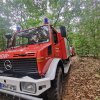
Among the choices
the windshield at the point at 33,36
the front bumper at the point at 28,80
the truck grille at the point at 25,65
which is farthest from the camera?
the windshield at the point at 33,36

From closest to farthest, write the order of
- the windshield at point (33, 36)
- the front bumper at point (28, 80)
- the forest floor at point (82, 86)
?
the front bumper at point (28, 80), the forest floor at point (82, 86), the windshield at point (33, 36)

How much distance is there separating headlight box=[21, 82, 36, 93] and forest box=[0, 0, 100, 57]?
1021 cm

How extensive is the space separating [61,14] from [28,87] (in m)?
11.3

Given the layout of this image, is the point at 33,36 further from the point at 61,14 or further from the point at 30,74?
the point at 61,14

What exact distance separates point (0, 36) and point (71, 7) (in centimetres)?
667

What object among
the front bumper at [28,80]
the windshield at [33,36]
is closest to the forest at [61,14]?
the windshield at [33,36]

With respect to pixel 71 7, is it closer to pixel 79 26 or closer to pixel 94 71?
pixel 79 26

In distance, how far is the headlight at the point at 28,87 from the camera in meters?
3.58

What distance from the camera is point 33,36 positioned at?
5.45m

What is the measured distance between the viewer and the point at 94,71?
768 cm

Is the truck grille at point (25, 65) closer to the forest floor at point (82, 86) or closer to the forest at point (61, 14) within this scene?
the forest floor at point (82, 86)

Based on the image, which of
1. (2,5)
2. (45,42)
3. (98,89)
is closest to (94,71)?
(98,89)

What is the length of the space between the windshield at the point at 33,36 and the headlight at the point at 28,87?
6.09ft

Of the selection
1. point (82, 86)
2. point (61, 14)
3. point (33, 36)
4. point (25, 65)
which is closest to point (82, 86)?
point (82, 86)
